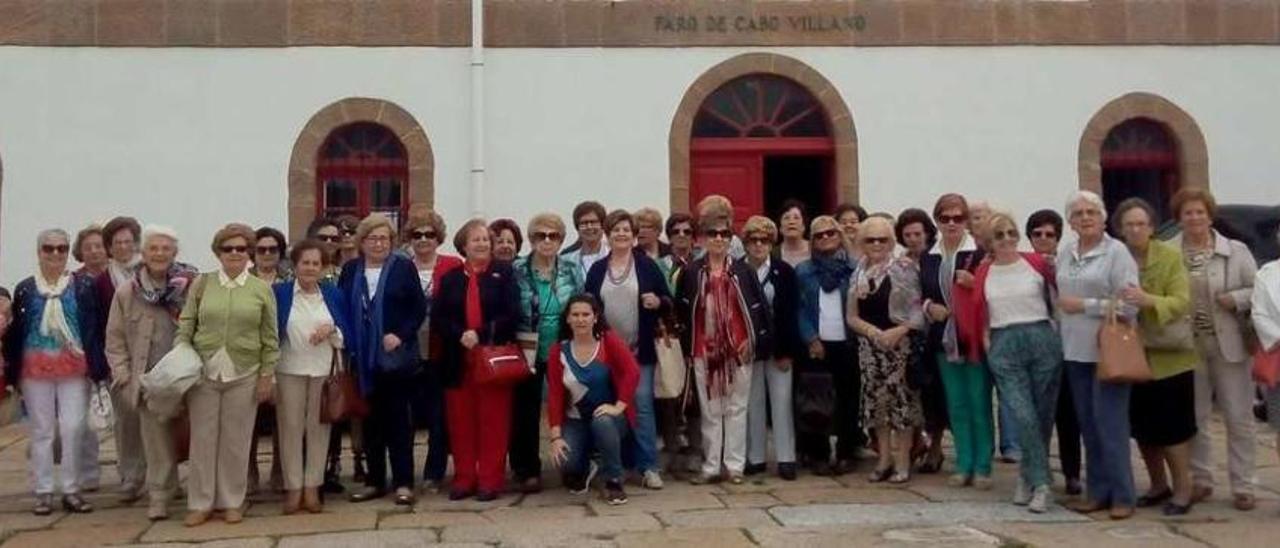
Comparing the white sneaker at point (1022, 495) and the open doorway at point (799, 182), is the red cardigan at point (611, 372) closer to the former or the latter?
the white sneaker at point (1022, 495)

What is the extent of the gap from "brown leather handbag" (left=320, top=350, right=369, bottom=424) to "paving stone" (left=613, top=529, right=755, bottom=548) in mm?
1801

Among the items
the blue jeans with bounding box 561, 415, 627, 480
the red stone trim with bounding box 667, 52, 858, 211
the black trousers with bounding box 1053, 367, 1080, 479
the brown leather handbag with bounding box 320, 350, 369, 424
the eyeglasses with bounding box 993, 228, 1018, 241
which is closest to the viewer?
the eyeglasses with bounding box 993, 228, 1018, 241

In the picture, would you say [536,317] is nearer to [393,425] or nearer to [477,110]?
[393,425]

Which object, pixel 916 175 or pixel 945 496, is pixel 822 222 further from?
pixel 916 175

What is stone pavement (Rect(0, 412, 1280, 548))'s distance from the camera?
646 centimetres

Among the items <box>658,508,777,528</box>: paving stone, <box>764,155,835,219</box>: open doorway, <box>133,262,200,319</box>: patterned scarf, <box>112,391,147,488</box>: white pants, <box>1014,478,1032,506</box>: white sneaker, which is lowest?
<box>658,508,777,528</box>: paving stone

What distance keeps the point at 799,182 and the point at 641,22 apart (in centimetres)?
235

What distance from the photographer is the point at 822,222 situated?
8008mm

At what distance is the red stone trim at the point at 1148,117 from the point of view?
12.6 metres

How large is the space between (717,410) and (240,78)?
21.5 ft

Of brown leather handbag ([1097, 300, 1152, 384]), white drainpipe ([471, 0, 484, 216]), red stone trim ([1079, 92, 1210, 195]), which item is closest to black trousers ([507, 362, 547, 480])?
brown leather handbag ([1097, 300, 1152, 384])

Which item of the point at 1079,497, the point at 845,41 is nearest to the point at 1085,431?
the point at 1079,497

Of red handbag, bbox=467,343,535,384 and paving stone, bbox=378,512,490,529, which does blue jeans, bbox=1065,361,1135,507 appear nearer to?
red handbag, bbox=467,343,535,384

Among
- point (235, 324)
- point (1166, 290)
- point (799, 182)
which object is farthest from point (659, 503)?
point (799, 182)
